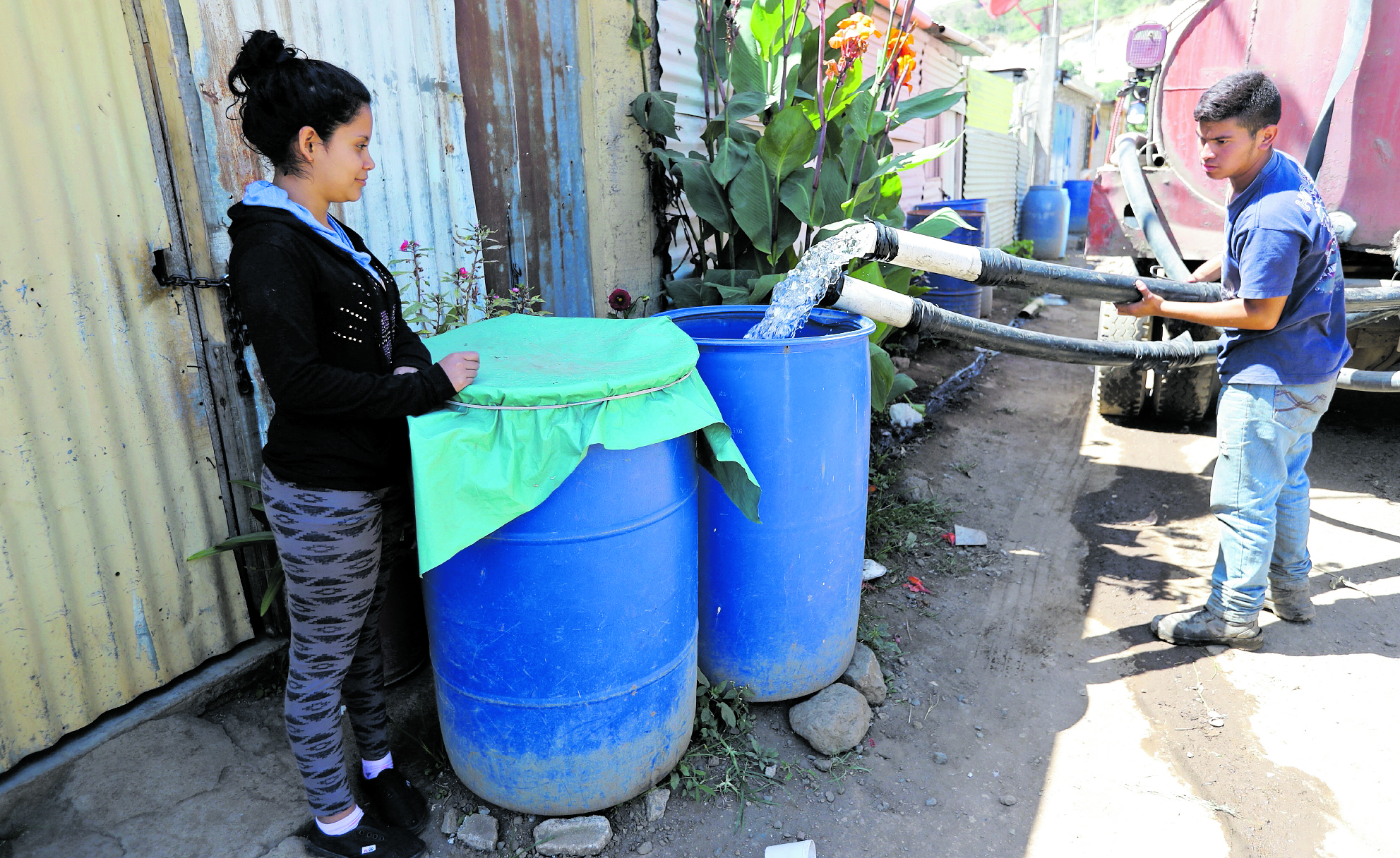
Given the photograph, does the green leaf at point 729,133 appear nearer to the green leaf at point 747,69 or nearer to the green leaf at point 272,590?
the green leaf at point 747,69

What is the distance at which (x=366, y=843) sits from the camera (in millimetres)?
2006

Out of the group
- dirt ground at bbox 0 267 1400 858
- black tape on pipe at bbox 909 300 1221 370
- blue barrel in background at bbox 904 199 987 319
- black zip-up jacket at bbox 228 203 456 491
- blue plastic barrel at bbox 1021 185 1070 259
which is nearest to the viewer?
black zip-up jacket at bbox 228 203 456 491

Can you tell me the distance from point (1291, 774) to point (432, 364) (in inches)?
105

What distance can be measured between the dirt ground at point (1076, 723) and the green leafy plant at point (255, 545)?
1.12ft

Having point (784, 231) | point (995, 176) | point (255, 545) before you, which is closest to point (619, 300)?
point (784, 231)

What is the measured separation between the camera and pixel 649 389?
1.85 meters

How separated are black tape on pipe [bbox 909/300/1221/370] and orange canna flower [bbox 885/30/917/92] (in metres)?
1.20

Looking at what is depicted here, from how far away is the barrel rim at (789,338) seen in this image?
88.7 inches

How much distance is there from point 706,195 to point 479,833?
2804mm

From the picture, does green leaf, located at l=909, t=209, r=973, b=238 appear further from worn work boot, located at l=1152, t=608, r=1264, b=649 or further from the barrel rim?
worn work boot, located at l=1152, t=608, r=1264, b=649

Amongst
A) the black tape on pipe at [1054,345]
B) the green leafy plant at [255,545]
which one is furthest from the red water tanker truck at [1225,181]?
the green leafy plant at [255,545]

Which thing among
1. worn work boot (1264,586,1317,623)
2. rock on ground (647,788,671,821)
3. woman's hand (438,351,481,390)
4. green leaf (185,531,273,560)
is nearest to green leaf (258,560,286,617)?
green leaf (185,531,273,560)

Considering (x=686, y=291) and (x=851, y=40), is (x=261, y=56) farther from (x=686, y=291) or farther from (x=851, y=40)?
(x=686, y=291)

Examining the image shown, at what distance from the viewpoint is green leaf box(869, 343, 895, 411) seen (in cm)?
357
